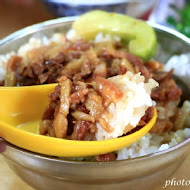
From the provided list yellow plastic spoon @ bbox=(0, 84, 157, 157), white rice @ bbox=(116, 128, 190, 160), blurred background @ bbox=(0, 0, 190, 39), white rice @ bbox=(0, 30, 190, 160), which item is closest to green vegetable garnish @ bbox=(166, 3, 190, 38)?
blurred background @ bbox=(0, 0, 190, 39)

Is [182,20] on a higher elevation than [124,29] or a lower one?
higher

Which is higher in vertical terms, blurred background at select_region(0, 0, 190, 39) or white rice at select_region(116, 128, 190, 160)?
blurred background at select_region(0, 0, 190, 39)

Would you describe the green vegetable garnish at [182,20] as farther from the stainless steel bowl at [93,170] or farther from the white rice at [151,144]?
the stainless steel bowl at [93,170]

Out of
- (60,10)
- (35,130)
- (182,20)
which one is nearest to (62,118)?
(35,130)

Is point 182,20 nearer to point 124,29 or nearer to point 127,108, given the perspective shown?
point 124,29

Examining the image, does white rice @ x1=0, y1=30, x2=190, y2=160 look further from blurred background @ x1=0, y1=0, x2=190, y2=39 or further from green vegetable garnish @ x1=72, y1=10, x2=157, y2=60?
blurred background @ x1=0, y1=0, x2=190, y2=39
